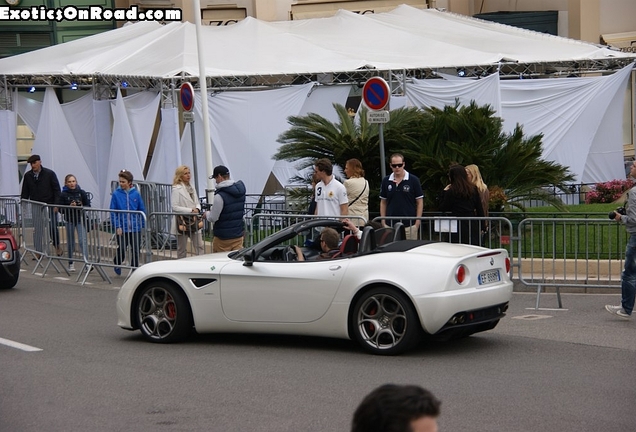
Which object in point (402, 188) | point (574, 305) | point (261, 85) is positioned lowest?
point (574, 305)

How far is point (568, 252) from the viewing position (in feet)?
Result: 43.5

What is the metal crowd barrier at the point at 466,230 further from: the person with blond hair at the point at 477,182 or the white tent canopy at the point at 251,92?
the white tent canopy at the point at 251,92

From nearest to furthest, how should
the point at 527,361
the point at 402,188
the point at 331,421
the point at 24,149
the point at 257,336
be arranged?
the point at 331,421 < the point at 527,361 < the point at 257,336 < the point at 402,188 < the point at 24,149

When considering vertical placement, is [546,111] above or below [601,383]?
above

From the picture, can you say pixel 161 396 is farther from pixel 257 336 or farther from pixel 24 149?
pixel 24 149

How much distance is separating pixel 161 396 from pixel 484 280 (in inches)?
126

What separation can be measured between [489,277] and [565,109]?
16.4m

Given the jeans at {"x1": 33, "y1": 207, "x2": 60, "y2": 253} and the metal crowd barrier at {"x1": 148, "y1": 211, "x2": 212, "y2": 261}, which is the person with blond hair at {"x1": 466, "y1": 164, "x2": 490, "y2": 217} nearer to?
the metal crowd barrier at {"x1": 148, "y1": 211, "x2": 212, "y2": 261}

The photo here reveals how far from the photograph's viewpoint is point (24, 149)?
30.8m

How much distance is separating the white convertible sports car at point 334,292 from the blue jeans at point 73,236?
603 centimetres

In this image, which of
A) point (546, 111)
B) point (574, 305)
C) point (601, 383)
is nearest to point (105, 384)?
point (601, 383)

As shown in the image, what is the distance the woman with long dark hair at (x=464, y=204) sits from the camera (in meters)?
13.5

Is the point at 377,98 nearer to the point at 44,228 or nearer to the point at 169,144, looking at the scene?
the point at 44,228

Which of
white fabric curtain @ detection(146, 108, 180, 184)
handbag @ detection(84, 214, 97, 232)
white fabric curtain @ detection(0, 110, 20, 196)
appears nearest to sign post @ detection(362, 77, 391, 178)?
handbag @ detection(84, 214, 97, 232)
